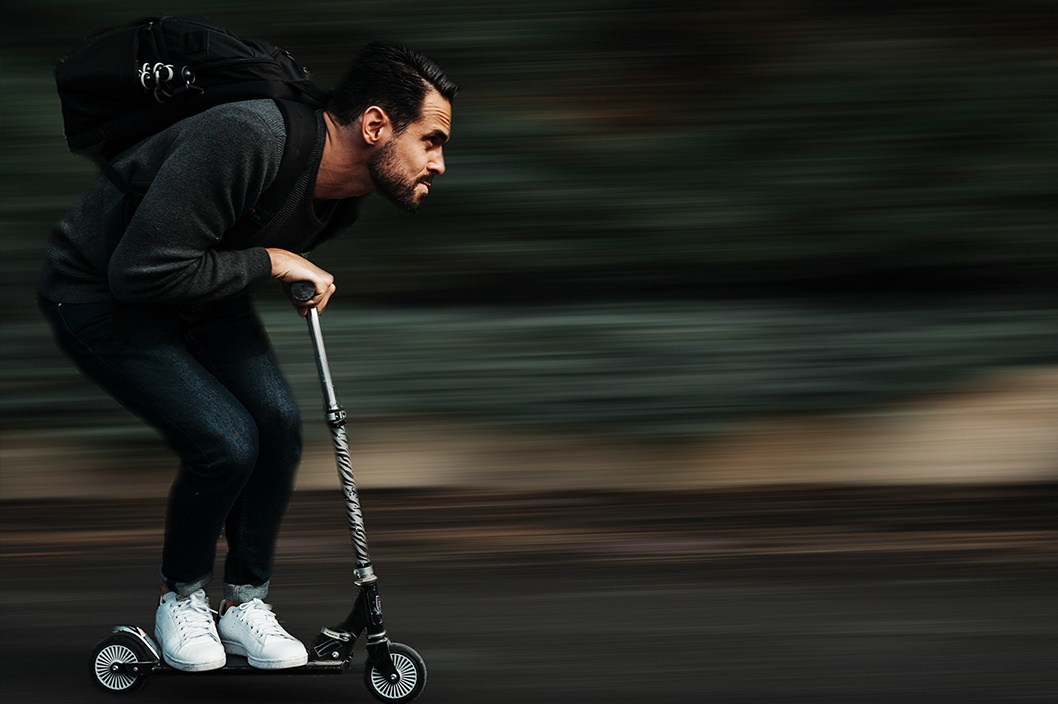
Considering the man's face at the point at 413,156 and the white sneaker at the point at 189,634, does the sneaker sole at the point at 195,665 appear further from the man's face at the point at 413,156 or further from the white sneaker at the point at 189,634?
the man's face at the point at 413,156

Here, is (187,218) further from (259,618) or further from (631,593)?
(631,593)

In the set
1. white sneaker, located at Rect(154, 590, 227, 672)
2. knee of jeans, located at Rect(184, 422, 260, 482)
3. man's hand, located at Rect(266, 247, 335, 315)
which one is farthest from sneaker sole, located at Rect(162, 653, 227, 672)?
man's hand, located at Rect(266, 247, 335, 315)

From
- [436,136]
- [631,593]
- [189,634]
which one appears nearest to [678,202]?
[631,593]

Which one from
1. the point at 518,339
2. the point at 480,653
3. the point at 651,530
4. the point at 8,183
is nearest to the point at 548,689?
the point at 480,653

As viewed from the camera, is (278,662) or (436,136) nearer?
(436,136)

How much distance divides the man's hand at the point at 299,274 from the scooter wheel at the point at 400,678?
34.1 inches

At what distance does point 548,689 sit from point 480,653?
323 mm

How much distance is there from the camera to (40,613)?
4.23m

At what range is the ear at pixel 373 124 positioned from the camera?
9.95ft

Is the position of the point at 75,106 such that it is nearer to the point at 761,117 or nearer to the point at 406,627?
the point at 406,627

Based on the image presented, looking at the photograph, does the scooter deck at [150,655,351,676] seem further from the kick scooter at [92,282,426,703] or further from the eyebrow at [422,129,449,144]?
the eyebrow at [422,129,449,144]

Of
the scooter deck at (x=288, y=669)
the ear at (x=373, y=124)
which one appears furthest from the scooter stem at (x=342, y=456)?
the ear at (x=373, y=124)

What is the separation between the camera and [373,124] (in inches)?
120

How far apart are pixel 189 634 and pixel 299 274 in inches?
37.2
